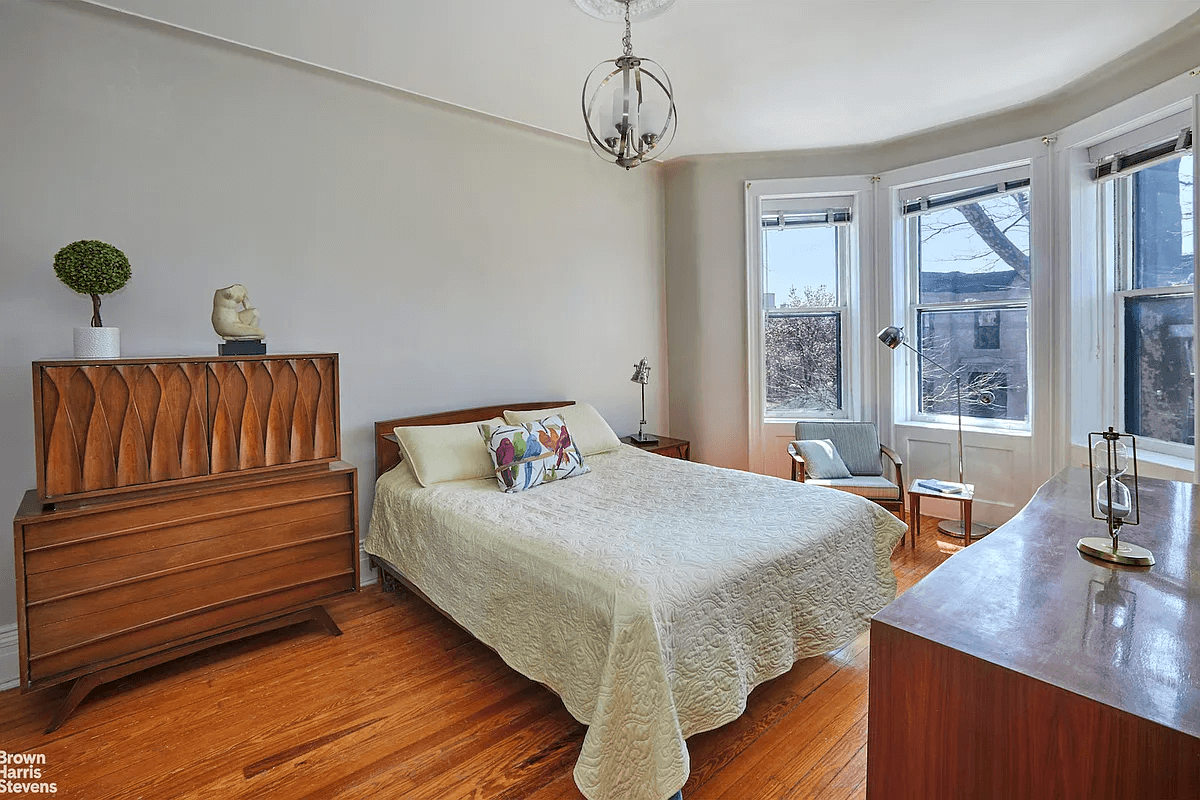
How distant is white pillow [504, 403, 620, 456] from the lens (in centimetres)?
350

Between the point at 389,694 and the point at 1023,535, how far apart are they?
85.7 inches

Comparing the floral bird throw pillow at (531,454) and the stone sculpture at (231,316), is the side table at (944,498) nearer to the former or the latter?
the floral bird throw pillow at (531,454)

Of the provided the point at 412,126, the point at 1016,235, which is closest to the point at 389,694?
the point at 412,126

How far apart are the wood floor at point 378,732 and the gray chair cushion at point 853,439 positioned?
164 cm

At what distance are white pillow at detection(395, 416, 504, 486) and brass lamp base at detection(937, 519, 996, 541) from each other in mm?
3015

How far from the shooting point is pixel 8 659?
91.5 inches

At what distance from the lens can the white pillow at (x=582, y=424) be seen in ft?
11.5

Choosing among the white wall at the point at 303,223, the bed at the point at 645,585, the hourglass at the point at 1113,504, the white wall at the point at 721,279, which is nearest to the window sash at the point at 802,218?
the white wall at the point at 721,279

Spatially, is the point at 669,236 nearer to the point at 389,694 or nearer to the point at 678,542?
the point at 678,542

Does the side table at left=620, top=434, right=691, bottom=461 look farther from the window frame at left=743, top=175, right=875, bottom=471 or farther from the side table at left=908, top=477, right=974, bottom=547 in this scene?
the side table at left=908, top=477, right=974, bottom=547

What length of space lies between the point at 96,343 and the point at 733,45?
2976 millimetres

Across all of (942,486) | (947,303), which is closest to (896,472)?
(942,486)

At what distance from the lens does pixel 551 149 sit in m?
3.98

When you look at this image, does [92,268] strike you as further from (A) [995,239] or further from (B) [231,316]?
(A) [995,239]
